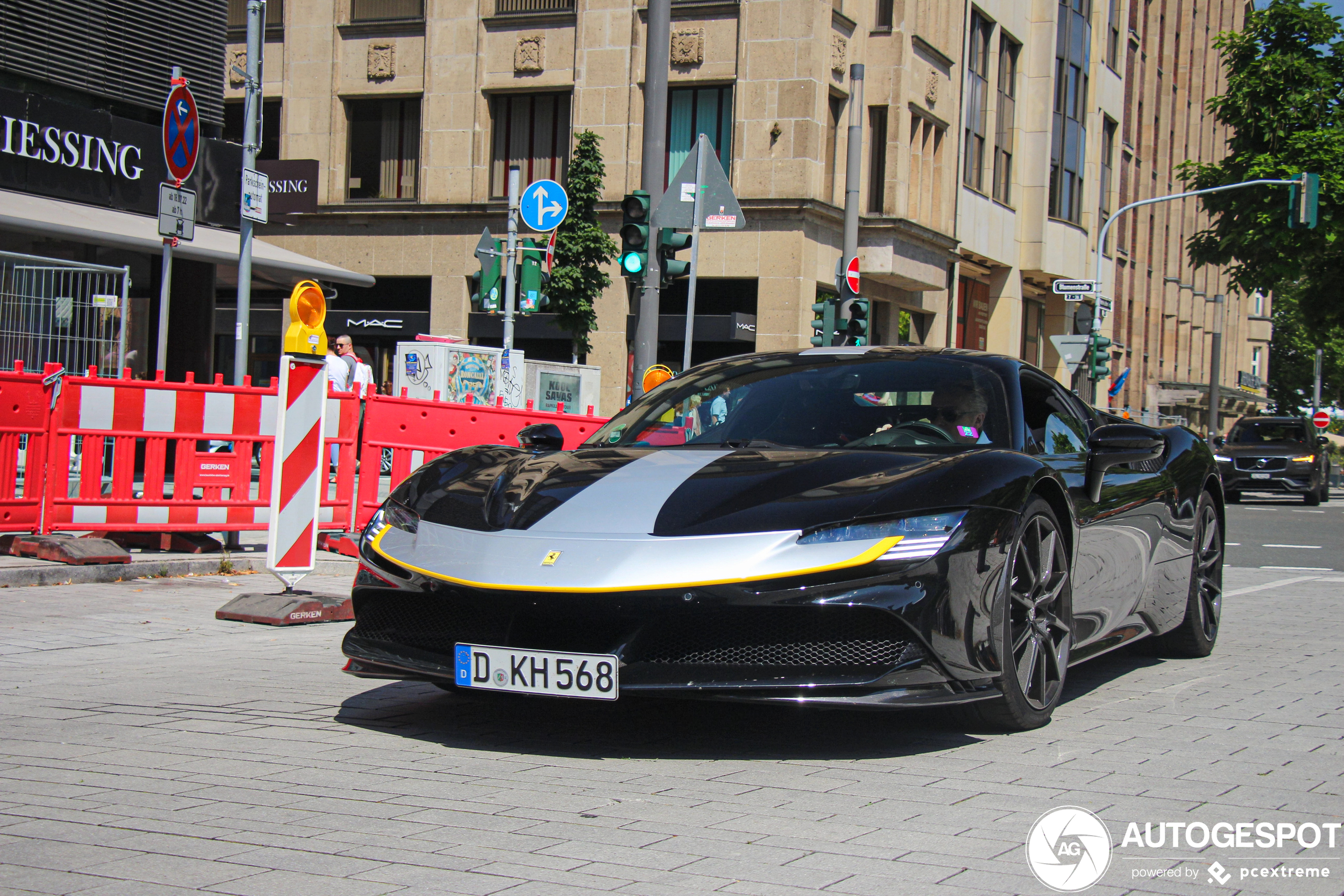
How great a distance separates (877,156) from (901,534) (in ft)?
94.3

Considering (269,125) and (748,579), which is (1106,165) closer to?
(269,125)

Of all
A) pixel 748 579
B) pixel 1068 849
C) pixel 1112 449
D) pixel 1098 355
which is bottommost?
pixel 1068 849

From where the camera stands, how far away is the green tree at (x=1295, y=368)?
88.3 meters

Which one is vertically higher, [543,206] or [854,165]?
[854,165]

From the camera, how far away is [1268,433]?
2966 centimetres

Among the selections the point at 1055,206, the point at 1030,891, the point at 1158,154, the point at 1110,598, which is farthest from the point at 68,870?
the point at 1158,154

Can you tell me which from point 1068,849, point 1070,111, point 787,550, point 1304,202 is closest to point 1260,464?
point 1304,202

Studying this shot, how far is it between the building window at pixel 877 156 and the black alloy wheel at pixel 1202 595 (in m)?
25.3

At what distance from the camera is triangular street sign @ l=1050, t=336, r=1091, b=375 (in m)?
28.6

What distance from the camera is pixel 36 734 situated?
15.3 feet

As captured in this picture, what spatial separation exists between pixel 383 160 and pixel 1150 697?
28.8m

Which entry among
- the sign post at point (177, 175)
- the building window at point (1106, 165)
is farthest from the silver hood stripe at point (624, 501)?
the building window at point (1106, 165)

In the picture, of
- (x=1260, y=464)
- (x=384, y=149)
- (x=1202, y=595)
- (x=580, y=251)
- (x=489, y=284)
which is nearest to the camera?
(x=1202, y=595)

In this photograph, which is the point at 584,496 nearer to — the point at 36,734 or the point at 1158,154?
the point at 36,734
